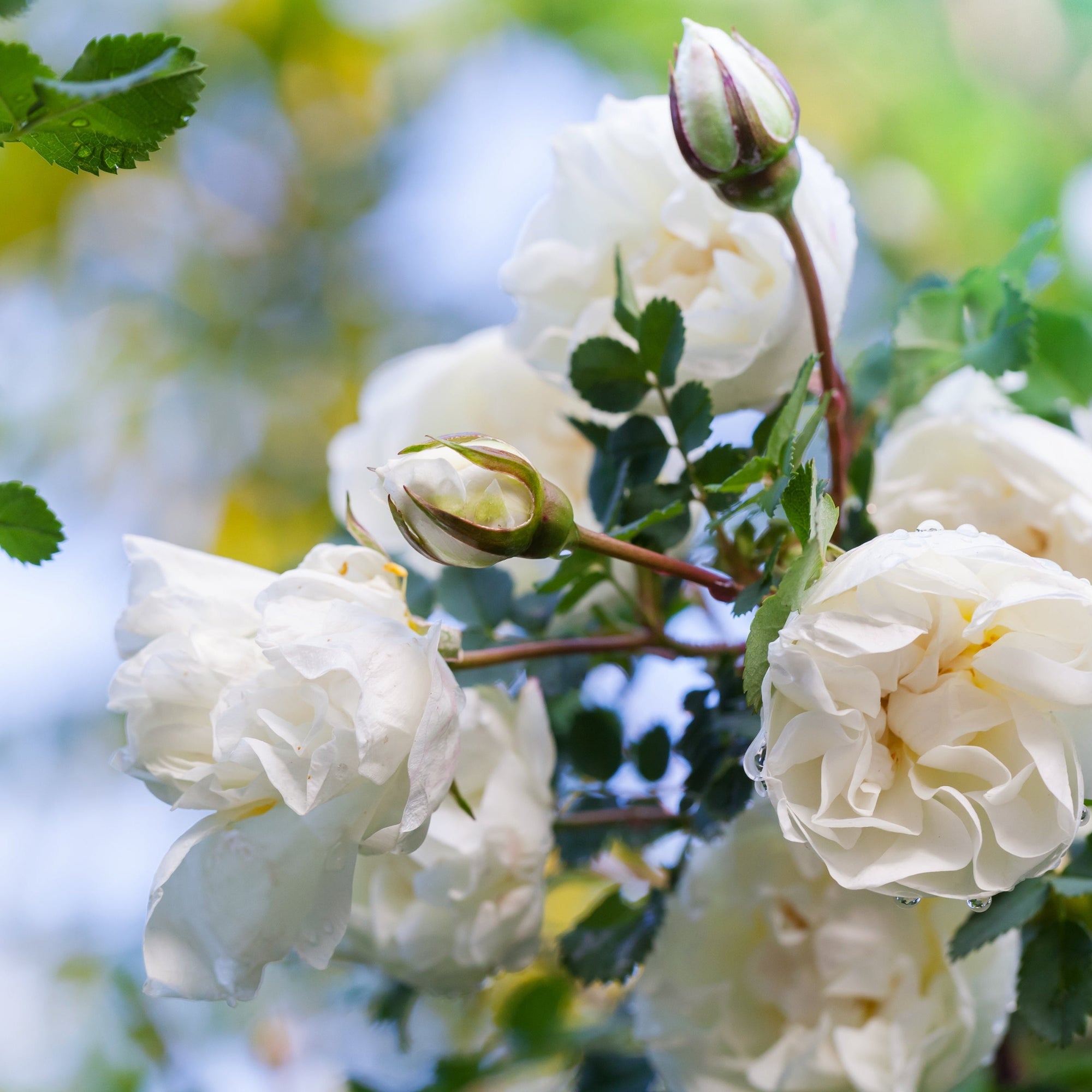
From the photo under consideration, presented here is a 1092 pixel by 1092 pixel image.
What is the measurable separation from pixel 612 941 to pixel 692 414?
18 centimetres

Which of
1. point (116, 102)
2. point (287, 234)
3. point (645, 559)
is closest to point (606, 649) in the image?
point (645, 559)

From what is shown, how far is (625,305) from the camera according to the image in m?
0.30

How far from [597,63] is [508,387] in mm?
833

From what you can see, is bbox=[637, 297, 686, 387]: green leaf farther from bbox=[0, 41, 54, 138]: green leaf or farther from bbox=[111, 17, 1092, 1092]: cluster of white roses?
bbox=[0, 41, 54, 138]: green leaf

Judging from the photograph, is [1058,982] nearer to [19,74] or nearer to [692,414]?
[692,414]

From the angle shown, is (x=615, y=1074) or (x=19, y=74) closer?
(x=19, y=74)

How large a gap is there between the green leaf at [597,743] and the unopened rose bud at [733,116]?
192mm

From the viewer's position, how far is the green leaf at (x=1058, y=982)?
0.30 metres

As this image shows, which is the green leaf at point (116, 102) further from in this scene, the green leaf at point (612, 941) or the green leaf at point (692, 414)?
the green leaf at point (612, 941)

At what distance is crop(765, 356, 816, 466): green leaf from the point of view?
26 centimetres

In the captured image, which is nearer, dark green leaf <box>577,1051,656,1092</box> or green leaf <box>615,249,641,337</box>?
green leaf <box>615,249,641,337</box>

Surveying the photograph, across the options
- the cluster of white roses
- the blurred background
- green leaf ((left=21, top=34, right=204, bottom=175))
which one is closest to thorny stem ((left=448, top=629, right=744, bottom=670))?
the cluster of white roses

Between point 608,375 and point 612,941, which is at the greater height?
point 608,375

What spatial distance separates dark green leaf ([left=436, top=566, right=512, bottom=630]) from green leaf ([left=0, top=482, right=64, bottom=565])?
143 mm
